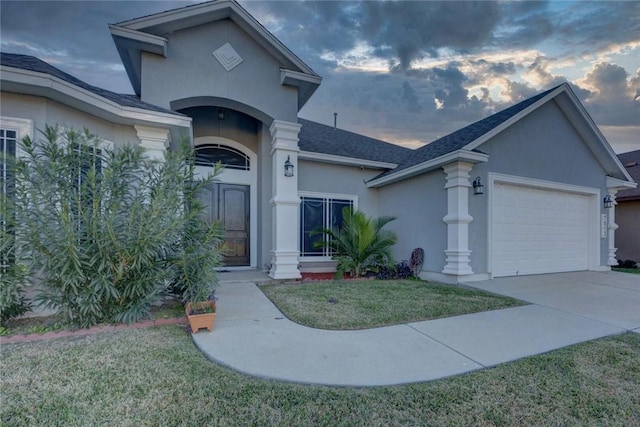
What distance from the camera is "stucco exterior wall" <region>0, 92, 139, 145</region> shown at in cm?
399

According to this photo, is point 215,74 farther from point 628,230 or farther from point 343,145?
point 628,230

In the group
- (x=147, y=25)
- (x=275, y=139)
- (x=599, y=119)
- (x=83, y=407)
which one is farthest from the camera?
(x=599, y=119)

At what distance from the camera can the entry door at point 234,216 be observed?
8219mm

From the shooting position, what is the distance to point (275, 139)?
723 cm

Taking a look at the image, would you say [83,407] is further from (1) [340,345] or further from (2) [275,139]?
(2) [275,139]

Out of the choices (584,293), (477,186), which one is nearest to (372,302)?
(477,186)

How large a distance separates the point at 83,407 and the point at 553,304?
21.1 feet

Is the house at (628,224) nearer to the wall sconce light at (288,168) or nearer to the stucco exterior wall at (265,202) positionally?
the wall sconce light at (288,168)

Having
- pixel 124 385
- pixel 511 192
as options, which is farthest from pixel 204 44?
pixel 511 192

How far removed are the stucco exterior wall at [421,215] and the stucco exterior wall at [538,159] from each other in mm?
687

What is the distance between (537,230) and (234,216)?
812 cm

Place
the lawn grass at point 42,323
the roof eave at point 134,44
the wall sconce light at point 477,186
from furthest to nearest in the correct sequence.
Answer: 1. the wall sconce light at point 477,186
2. the roof eave at point 134,44
3. the lawn grass at point 42,323

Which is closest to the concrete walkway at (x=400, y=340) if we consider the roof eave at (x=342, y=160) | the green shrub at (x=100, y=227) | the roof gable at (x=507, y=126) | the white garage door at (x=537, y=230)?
the green shrub at (x=100, y=227)

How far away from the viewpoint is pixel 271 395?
228cm
